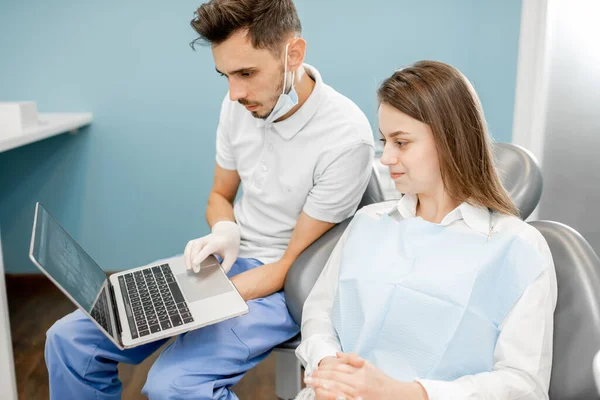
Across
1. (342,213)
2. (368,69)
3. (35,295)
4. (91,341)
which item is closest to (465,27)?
(368,69)

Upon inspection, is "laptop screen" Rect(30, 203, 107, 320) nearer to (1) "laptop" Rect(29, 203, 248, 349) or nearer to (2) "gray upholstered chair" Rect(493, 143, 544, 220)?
(1) "laptop" Rect(29, 203, 248, 349)

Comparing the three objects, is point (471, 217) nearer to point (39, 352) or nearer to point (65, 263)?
point (65, 263)

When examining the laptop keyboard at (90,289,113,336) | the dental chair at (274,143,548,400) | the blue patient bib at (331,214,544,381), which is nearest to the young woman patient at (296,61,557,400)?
the blue patient bib at (331,214,544,381)

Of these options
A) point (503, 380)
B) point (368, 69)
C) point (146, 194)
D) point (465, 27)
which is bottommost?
point (146, 194)

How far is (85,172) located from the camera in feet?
7.88

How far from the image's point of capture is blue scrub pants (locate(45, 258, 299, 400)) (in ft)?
3.56

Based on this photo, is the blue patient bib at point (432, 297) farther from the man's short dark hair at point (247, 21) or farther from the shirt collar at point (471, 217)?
the man's short dark hair at point (247, 21)

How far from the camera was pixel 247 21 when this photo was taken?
1202 millimetres

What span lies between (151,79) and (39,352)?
1.13 metres

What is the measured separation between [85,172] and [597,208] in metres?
1.96

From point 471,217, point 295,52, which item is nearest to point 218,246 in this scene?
point 295,52

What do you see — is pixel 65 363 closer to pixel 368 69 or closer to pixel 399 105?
pixel 399 105

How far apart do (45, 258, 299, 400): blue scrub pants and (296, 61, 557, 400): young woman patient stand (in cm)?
14

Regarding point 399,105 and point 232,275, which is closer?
point 399,105
